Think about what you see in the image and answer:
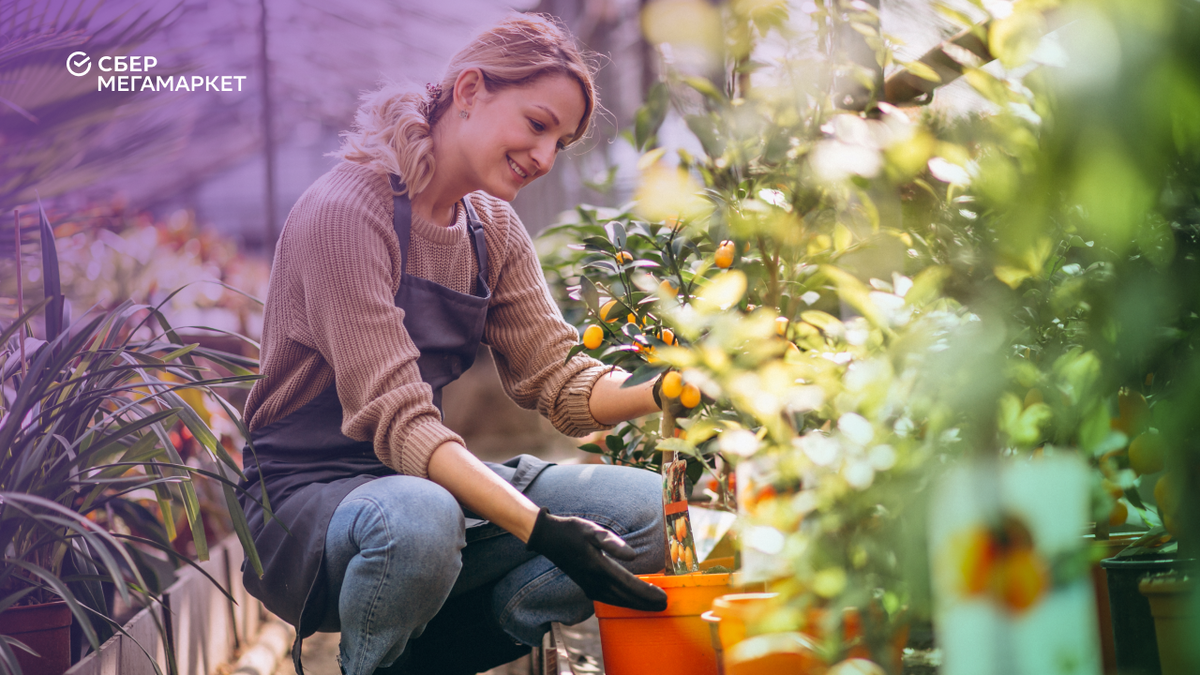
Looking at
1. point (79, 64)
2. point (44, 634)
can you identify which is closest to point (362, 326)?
A: point (44, 634)

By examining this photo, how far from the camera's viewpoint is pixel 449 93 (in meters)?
1.36

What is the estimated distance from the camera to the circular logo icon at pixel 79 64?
5.90 ft

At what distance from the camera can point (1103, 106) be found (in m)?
0.46

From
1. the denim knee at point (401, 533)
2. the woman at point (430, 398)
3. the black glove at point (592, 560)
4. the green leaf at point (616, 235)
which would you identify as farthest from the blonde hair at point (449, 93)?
the black glove at point (592, 560)

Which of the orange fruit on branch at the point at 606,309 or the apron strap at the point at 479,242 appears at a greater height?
the apron strap at the point at 479,242

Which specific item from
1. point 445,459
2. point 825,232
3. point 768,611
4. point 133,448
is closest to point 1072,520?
point 768,611

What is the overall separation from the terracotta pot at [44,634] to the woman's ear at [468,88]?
0.88 m

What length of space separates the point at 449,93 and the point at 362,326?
0.42 meters

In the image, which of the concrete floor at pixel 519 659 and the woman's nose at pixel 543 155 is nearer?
the woman's nose at pixel 543 155

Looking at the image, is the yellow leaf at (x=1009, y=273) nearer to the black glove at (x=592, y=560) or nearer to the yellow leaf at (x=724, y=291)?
the yellow leaf at (x=724, y=291)

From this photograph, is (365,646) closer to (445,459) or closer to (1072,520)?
(445,459)

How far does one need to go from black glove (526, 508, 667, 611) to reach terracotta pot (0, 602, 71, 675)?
2.08 feet

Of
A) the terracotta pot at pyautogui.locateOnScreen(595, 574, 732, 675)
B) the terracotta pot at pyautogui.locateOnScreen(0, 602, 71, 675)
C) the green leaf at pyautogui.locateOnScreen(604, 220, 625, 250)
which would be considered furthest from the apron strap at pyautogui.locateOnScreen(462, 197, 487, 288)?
the terracotta pot at pyautogui.locateOnScreen(0, 602, 71, 675)

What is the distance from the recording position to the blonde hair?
1290 millimetres
